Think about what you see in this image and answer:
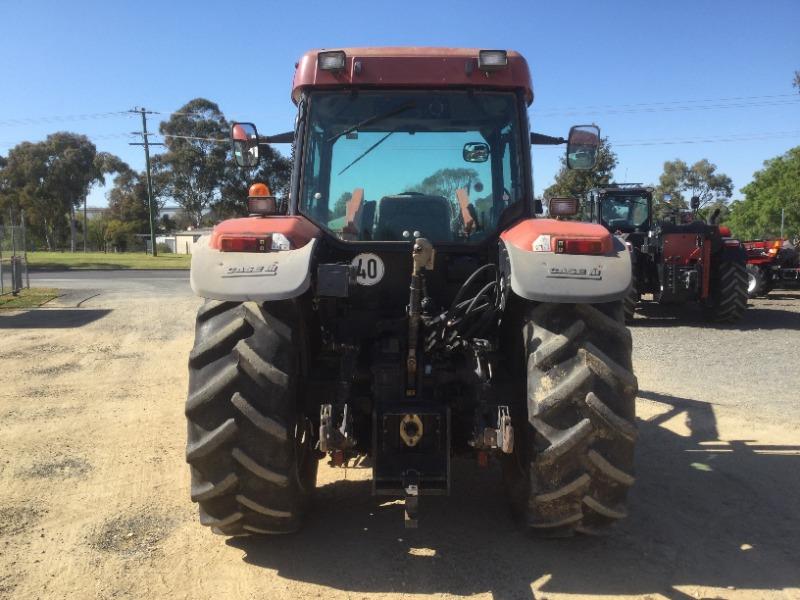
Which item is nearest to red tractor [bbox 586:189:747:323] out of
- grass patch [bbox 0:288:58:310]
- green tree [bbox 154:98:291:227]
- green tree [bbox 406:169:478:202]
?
green tree [bbox 406:169:478:202]

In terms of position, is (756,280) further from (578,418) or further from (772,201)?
(772,201)

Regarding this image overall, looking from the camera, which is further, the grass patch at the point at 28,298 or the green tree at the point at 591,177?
the green tree at the point at 591,177

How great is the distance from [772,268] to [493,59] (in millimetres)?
16321

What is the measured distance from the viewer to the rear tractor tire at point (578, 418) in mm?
3029

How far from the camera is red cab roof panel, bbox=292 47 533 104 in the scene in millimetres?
3850

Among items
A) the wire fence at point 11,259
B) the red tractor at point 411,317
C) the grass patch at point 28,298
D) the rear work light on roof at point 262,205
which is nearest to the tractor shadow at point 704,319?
Result: the red tractor at point 411,317

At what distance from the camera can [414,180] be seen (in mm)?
4051

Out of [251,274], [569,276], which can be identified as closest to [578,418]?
[569,276]

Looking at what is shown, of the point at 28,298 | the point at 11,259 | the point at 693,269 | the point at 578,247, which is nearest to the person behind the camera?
the point at 578,247

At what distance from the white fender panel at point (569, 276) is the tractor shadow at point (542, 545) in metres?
1.33

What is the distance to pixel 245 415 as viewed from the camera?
→ 3051 millimetres

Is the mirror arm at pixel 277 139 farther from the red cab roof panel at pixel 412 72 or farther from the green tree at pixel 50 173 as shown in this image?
the green tree at pixel 50 173

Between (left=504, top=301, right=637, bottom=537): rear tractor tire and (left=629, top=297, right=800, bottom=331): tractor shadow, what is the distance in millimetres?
9835

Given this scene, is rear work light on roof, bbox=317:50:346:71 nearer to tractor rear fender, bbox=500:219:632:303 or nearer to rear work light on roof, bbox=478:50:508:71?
rear work light on roof, bbox=478:50:508:71
